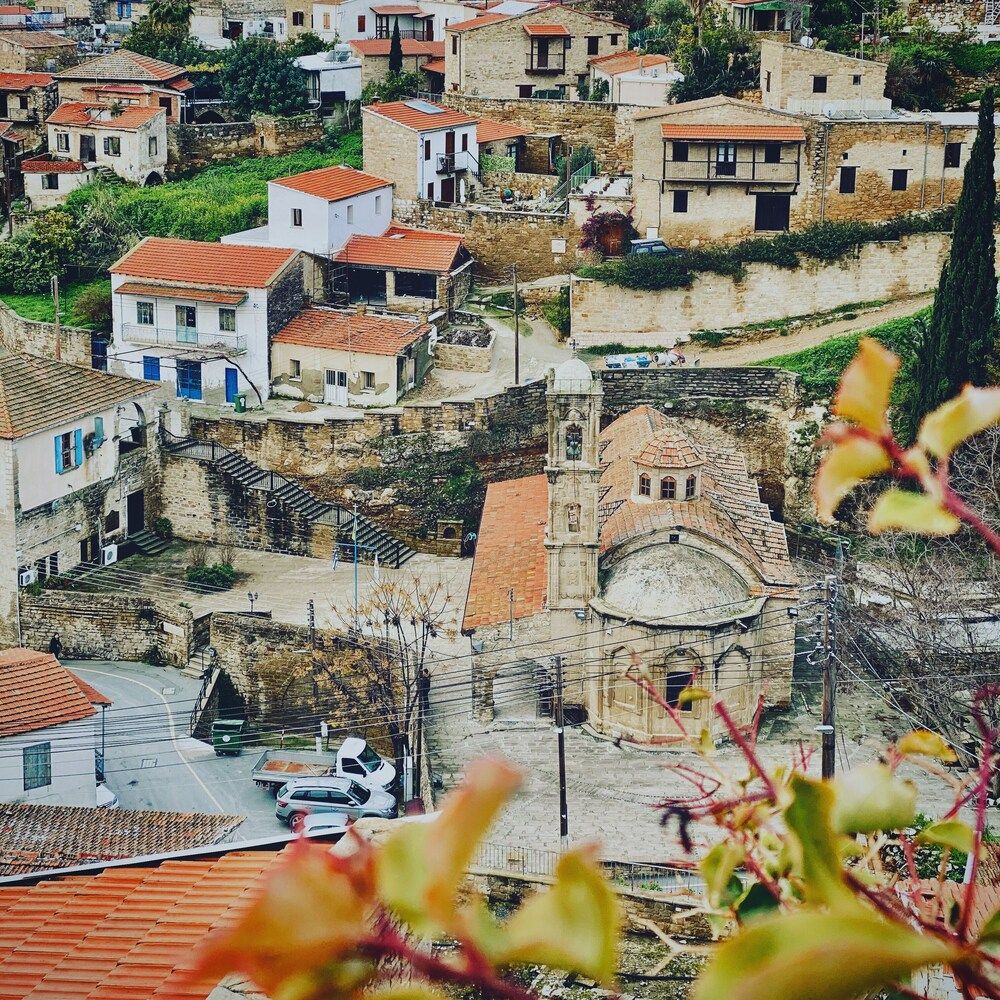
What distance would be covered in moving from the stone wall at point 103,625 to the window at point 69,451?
9.73ft

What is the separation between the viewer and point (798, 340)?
153 ft

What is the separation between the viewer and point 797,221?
48.7 metres

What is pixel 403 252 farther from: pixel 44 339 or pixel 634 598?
pixel 634 598

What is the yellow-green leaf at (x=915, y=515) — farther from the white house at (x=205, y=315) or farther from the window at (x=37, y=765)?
the white house at (x=205, y=315)

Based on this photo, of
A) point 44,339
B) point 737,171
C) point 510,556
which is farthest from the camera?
point 737,171

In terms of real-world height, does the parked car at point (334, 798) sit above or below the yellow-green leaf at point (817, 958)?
below

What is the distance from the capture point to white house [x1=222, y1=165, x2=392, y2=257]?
47781mm

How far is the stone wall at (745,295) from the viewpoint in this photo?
47.0 m

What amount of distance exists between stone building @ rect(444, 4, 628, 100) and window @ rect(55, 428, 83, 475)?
2402cm

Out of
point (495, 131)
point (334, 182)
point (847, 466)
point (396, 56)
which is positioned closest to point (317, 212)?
point (334, 182)

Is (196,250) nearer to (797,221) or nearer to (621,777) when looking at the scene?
(797,221)

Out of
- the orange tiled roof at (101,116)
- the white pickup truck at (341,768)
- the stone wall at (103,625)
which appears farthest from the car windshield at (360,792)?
the orange tiled roof at (101,116)

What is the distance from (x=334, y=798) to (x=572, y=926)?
2975 cm

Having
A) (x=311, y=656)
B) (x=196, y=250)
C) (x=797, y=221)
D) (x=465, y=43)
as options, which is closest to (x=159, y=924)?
(x=311, y=656)
